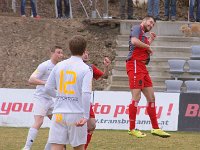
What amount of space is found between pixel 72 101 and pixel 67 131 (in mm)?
388

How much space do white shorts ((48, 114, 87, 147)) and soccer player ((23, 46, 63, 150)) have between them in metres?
3.30

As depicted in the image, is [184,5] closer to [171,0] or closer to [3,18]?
[171,0]

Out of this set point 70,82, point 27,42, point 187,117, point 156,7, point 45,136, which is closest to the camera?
point 70,82

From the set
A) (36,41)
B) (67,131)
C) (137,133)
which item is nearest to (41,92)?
(137,133)

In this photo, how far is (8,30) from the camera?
24.9 m

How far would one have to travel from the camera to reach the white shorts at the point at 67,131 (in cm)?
890

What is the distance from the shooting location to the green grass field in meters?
A: 13.3

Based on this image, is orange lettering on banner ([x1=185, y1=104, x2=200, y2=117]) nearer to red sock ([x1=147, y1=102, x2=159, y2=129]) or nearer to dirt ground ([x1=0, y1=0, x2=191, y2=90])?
red sock ([x1=147, y1=102, x2=159, y2=129])

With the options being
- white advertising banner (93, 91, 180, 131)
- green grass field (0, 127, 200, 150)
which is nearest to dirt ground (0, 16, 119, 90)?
white advertising banner (93, 91, 180, 131)

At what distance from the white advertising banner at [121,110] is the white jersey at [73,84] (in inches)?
345

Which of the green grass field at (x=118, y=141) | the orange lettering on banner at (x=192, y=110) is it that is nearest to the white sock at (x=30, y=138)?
the green grass field at (x=118, y=141)

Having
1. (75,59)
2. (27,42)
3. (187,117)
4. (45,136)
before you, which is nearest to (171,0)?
(27,42)

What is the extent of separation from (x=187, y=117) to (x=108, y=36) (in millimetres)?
8053

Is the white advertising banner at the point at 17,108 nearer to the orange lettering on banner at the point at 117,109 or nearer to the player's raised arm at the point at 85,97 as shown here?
the orange lettering on banner at the point at 117,109
